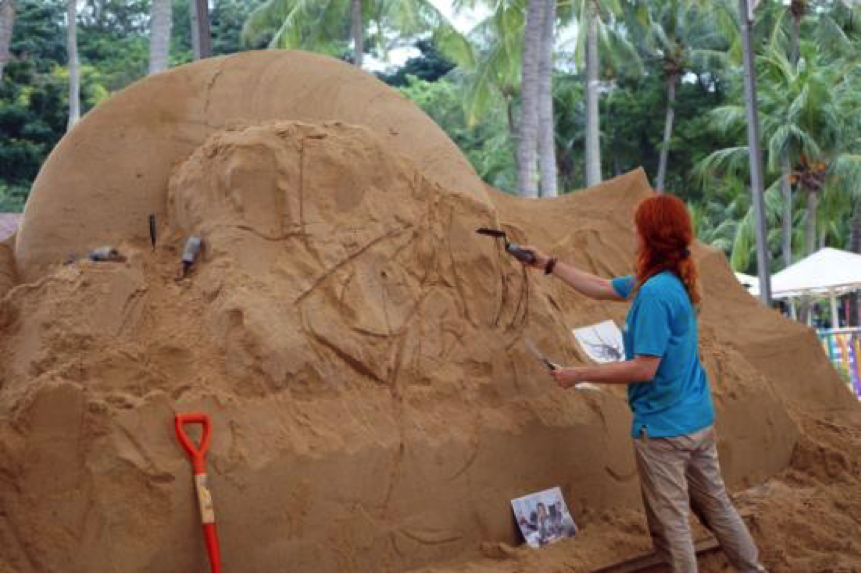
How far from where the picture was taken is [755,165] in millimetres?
9516

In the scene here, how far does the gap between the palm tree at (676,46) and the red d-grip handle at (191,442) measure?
956 inches

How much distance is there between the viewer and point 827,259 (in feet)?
55.0

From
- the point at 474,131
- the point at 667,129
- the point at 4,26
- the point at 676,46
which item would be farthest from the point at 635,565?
the point at 474,131

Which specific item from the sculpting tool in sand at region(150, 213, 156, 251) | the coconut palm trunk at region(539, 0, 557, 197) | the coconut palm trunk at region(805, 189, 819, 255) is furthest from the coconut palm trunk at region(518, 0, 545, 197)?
the coconut palm trunk at region(805, 189, 819, 255)

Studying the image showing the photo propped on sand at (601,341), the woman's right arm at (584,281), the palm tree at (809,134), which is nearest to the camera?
the woman's right arm at (584,281)

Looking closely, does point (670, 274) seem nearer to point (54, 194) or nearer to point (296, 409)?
point (296, 409)

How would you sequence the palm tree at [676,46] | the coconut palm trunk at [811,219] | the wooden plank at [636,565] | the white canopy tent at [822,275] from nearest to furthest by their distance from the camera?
the wooden plank at [636,565], the white canopy tent at [822,275], the coconut palm trunk at [811,219], the palm tree at [676,46]

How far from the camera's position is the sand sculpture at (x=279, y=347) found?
3.37 metres

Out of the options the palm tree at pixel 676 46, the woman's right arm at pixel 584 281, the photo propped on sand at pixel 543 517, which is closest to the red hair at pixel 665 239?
the woman's right arm at pixel 584 281

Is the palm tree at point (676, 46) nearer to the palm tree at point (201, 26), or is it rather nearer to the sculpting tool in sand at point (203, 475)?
the palm tree at point (201, 26)

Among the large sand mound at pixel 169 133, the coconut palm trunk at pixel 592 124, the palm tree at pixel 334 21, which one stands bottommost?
the large sand mound at pixel 169 133

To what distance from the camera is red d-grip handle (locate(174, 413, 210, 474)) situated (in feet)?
11.2

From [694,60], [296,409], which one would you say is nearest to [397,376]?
[296,409]

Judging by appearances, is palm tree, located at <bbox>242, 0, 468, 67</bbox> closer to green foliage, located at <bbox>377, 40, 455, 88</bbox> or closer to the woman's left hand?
green foliage, located at <bbox>377, 40, 455, 88</bbox>
